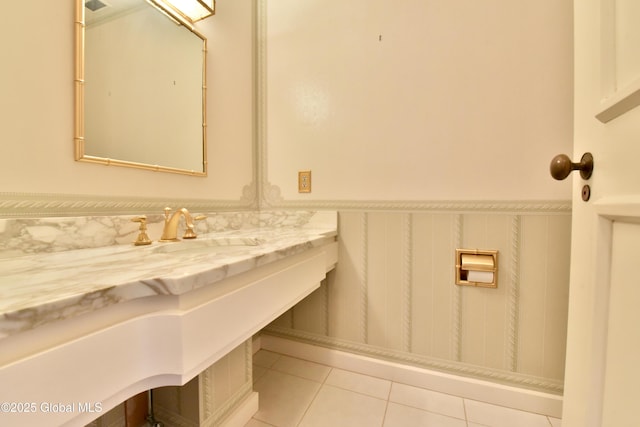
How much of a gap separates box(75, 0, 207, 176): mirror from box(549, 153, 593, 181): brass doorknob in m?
1.32

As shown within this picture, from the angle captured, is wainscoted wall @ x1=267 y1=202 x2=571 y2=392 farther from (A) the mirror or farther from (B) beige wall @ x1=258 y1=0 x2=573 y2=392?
(A) the mirror

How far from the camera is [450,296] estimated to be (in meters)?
1.26

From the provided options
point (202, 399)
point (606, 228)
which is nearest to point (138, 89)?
point (202, 399)

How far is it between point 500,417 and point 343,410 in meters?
0.69

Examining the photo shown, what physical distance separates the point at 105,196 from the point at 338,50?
4.41 ft

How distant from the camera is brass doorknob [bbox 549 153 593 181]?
0.49 meters

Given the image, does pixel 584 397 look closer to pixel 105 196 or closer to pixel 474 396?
pixel 474 396

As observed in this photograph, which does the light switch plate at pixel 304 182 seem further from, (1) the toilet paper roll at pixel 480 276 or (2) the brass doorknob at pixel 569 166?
(2) the brass doorknob at pixel 569 166

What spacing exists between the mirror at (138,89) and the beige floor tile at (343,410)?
4.18 feet

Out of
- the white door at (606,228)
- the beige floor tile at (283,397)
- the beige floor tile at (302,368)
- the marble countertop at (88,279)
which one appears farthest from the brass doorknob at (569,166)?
the beige floor tile at (302,368)

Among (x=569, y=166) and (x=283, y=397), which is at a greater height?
(x=569, y=166)

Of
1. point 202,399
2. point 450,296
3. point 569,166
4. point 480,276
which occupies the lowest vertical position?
point 202,399

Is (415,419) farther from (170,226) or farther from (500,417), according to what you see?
(170,226)

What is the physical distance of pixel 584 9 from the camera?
1.74ft
